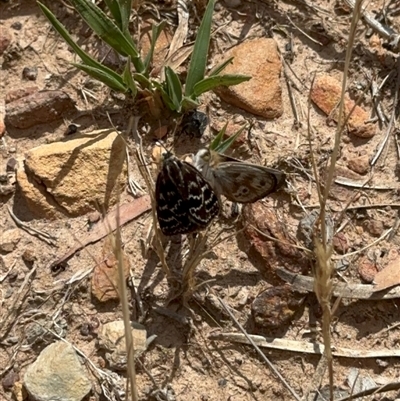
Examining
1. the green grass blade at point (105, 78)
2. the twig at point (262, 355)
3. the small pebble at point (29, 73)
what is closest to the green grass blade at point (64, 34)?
the green grass blade at point (105, 78)

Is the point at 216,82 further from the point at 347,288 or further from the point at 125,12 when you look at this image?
the point at 347,288

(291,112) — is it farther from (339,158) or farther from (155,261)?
(155,261)

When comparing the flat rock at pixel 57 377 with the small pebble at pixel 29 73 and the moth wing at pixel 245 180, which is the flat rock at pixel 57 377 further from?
the small pebble at pixel 29 73

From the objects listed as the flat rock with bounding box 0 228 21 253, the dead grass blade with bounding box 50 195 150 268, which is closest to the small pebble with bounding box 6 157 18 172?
the flat rock with bounding box 0 228 21 253

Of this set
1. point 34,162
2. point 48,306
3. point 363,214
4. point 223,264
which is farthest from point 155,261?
point 363,214

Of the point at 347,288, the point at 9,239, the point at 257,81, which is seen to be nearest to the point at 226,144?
the point at 257,81

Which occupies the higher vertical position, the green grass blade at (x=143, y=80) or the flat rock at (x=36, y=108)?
the green grass blade at (x=143, y=80)

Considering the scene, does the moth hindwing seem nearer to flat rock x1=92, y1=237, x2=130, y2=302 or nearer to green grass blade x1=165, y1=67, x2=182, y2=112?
flat rock x1=92, y1=237, x2=130, y2=302
